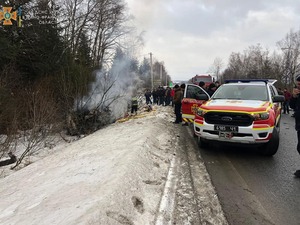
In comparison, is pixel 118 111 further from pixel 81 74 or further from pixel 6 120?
pixel 6 120

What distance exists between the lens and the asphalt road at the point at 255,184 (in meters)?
3.60

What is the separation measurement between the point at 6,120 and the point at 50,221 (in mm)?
10049

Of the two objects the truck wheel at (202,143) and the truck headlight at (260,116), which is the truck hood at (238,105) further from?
the truck wheel at (202,143)

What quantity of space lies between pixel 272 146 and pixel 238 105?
1239 mm

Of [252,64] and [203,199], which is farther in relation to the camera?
[252,64]

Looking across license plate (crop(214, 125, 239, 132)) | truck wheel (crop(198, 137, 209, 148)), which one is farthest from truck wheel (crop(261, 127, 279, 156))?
truck wheel (crop(198, 137, 209, 148))

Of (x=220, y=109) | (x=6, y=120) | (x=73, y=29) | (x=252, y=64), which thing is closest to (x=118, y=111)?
(x=6, y=120)

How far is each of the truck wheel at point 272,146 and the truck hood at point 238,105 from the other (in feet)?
2.25

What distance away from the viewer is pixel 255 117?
580 centimetres

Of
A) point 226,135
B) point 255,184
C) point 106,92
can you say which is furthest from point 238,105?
point 106,92

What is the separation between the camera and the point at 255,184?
15.4 feet

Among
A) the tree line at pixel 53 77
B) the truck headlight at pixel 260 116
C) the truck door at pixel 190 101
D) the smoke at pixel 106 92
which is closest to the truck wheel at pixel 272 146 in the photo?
the truck headlight at pixel 260 116

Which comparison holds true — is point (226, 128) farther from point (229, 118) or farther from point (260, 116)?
point (260, 116)

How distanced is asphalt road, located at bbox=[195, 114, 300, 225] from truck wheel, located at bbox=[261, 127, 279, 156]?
0.47 ft
